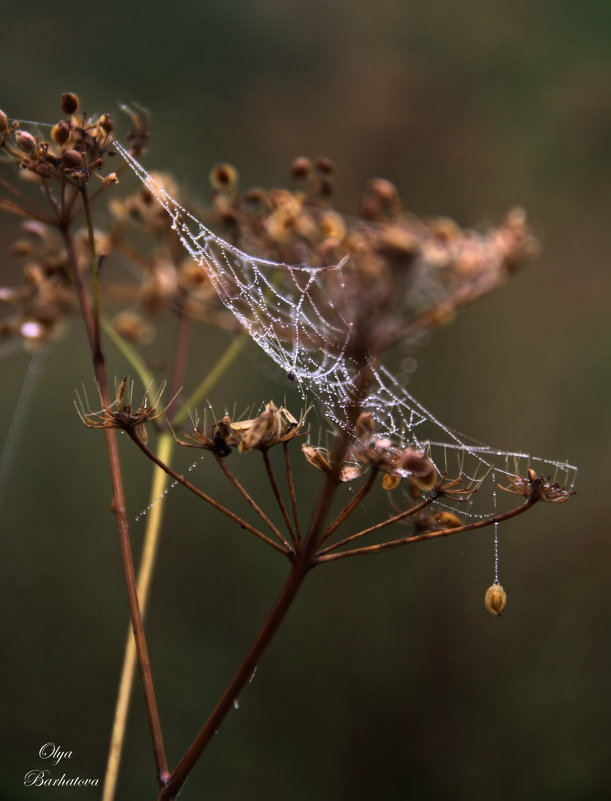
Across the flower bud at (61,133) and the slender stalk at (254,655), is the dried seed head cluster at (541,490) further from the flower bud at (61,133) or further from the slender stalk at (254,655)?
the flower bud at (61,133)

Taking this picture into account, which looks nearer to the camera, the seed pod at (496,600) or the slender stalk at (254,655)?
the slender stalk at (254,655)

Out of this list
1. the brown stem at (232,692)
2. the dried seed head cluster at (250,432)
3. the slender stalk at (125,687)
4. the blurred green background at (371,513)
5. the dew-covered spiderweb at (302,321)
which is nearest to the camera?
the brown stem at (232,692)

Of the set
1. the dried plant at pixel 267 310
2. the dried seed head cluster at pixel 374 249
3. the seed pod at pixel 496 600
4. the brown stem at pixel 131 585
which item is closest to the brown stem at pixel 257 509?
the dried plant at pixel 267 310

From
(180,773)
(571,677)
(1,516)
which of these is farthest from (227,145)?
(180,773)

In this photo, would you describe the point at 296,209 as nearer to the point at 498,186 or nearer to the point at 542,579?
the point at 542,579

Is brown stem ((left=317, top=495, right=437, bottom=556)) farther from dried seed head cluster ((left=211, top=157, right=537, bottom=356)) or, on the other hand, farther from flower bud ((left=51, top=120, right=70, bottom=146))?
flower bud ((left=51, top=120, right=70, bottom=146))

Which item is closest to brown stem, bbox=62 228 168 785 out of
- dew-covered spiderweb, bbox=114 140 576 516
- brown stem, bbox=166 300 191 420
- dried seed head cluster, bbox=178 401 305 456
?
dried seed head cluster, bbox=178 401 305 456

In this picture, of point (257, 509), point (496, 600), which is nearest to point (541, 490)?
point (496, 600)
